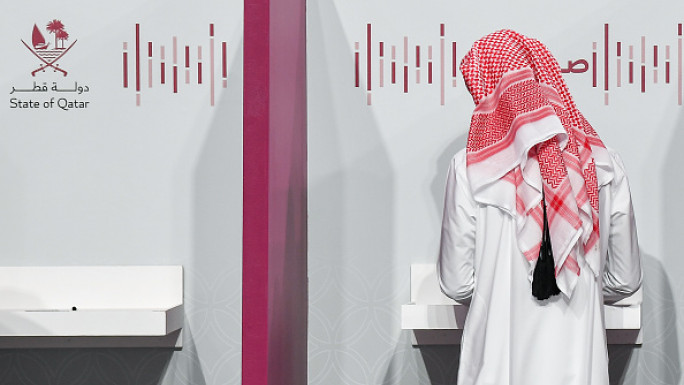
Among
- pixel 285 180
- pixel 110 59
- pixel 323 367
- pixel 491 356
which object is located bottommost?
pixel 323 367

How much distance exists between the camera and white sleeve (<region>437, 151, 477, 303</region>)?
5.42ft

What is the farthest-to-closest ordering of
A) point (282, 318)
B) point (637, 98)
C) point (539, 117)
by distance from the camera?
point (637, 98)
point (282, 318)
point (539, 117)

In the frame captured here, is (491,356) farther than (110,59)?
No

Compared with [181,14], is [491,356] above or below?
below

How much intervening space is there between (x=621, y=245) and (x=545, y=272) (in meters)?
0.24

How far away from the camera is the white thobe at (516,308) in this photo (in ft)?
5.28

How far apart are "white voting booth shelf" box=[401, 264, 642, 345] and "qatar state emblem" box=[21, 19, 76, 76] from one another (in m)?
1.16

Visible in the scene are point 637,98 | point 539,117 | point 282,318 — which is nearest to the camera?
point 539,117

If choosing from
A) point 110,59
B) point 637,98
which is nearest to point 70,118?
point 110,59

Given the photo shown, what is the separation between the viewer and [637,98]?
87.3 inches

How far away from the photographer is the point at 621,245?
1.71 m

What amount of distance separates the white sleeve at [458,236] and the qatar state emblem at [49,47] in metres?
1.23

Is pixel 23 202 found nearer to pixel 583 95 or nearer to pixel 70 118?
pixel 70 118

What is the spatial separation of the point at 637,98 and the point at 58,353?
1.75m
